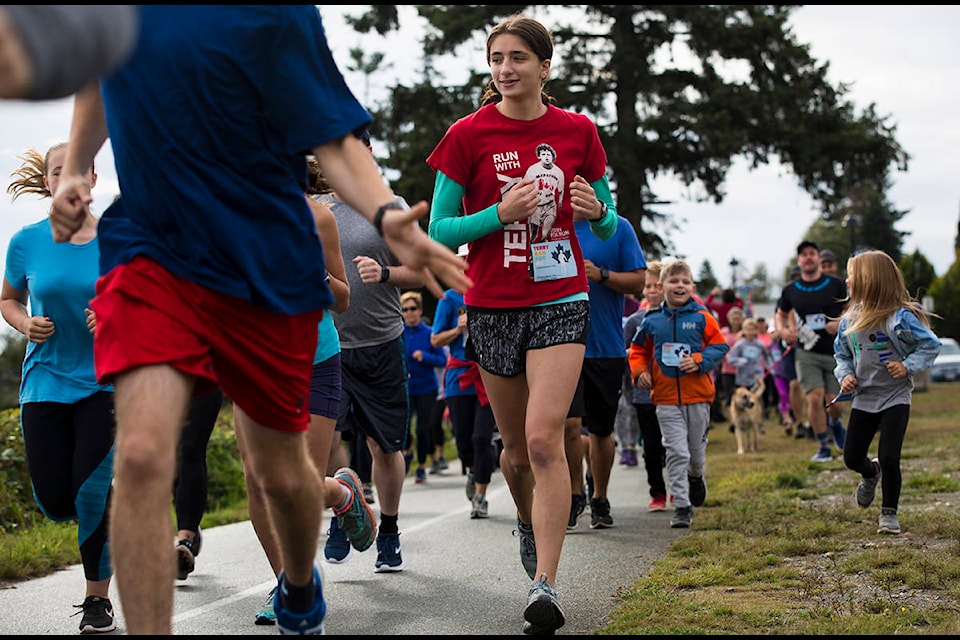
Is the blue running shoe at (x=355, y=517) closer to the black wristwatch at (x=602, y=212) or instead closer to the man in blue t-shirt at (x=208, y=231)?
the black wristwatch at (x=602, y=212)

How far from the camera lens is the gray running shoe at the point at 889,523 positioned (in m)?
7.32

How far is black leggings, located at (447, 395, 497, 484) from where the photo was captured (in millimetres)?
9734

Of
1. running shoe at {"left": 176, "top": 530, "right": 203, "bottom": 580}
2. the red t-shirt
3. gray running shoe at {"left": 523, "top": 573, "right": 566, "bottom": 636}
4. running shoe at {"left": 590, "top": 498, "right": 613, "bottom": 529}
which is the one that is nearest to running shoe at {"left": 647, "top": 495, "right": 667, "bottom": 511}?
running shoe at {"left": 590, "top": 498, "right": 613, "bottom": 529}

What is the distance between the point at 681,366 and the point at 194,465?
3925 mm

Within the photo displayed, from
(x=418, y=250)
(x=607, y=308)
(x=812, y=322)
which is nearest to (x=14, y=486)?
(x=607, y=308)

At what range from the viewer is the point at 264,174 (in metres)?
3.53

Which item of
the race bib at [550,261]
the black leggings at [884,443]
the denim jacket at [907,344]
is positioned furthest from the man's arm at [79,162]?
the denim jacket at [907,344]

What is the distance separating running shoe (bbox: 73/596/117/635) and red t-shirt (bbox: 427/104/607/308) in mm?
2083

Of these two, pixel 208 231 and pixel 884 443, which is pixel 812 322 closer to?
pixel 884 443

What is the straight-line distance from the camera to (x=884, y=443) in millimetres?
7773

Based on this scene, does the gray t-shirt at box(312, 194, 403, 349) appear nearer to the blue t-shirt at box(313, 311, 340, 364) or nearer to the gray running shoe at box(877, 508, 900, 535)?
the blue t-shirt at box(313, 311, 340, 364)

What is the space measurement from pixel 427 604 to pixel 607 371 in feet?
9.66

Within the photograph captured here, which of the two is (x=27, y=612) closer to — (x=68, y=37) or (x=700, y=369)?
(x=68, y=37)

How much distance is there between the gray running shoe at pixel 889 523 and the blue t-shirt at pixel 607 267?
2003 mm
